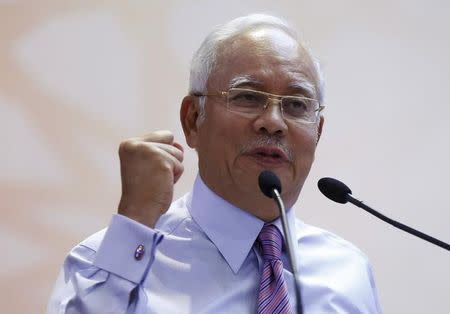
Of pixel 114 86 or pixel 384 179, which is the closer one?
pixel 114 86

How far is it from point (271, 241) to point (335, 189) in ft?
0.90

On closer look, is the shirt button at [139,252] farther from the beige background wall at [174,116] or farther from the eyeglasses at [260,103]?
the beige background wall at [174,116]

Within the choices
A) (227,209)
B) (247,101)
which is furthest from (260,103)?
(227,209)

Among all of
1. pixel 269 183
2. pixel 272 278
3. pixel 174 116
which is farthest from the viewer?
pixel 174 116

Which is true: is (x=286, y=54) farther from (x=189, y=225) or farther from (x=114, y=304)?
(x=114, y=304)

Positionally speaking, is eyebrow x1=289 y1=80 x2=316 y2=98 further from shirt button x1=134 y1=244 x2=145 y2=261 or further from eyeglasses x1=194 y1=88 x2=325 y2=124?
shirt button x1=134 y1=244 x2=145 y2=261

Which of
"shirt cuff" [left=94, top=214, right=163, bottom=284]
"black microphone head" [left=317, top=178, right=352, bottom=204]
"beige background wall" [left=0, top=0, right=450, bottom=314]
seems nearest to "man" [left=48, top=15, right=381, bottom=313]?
"shirt cuff" [left=94, top=214, right=163, bottom=284]

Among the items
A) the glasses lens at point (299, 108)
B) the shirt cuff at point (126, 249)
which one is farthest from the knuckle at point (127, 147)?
Answer: the glasses lens at point (299, 108)

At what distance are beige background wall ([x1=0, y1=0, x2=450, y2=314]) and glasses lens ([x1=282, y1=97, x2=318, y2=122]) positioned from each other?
1.85 feet

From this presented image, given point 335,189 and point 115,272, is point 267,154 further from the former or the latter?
point 115,272

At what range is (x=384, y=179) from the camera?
7.28 ft

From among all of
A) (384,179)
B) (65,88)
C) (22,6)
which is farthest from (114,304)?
(384,179)

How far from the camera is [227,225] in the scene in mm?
1530

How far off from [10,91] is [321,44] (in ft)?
3.30
